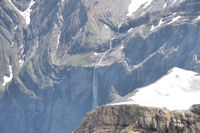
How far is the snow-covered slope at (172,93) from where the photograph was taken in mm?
28641

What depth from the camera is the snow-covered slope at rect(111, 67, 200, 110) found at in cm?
2864

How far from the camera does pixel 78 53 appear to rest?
336 feet

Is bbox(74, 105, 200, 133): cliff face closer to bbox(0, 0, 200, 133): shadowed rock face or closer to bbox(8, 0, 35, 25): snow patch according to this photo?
bbox(0, 0, 200, 133): shadowed rock face

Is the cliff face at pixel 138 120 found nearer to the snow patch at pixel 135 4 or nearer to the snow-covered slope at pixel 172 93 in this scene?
the snow-covered slope at pixel 172 93

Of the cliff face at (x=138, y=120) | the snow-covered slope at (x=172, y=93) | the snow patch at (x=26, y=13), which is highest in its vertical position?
A: the snow patch at (x=26, y=13)

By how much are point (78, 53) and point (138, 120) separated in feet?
248

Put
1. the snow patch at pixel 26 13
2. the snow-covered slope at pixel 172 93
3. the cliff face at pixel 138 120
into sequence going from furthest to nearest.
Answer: the snow patch at pixel 26 13, the snow-covered slope at pixel 172 93, the cliff face at pixel 138 120

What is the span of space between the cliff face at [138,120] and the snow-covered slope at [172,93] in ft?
3.57

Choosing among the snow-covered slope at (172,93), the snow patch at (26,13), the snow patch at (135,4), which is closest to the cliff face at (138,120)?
the snow-covered slope at (172,93)

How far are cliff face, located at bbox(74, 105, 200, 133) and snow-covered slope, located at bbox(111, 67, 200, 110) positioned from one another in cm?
109

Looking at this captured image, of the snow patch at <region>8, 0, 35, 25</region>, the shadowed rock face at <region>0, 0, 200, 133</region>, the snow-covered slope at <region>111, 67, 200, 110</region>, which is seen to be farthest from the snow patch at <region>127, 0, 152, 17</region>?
the snow-covered slope at <region>111, 67, 200, 110</region>

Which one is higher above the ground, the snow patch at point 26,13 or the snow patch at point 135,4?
the snow patch at point 26,13

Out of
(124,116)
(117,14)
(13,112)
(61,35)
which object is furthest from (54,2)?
(124,116)

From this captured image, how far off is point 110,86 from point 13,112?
89.7 feet
